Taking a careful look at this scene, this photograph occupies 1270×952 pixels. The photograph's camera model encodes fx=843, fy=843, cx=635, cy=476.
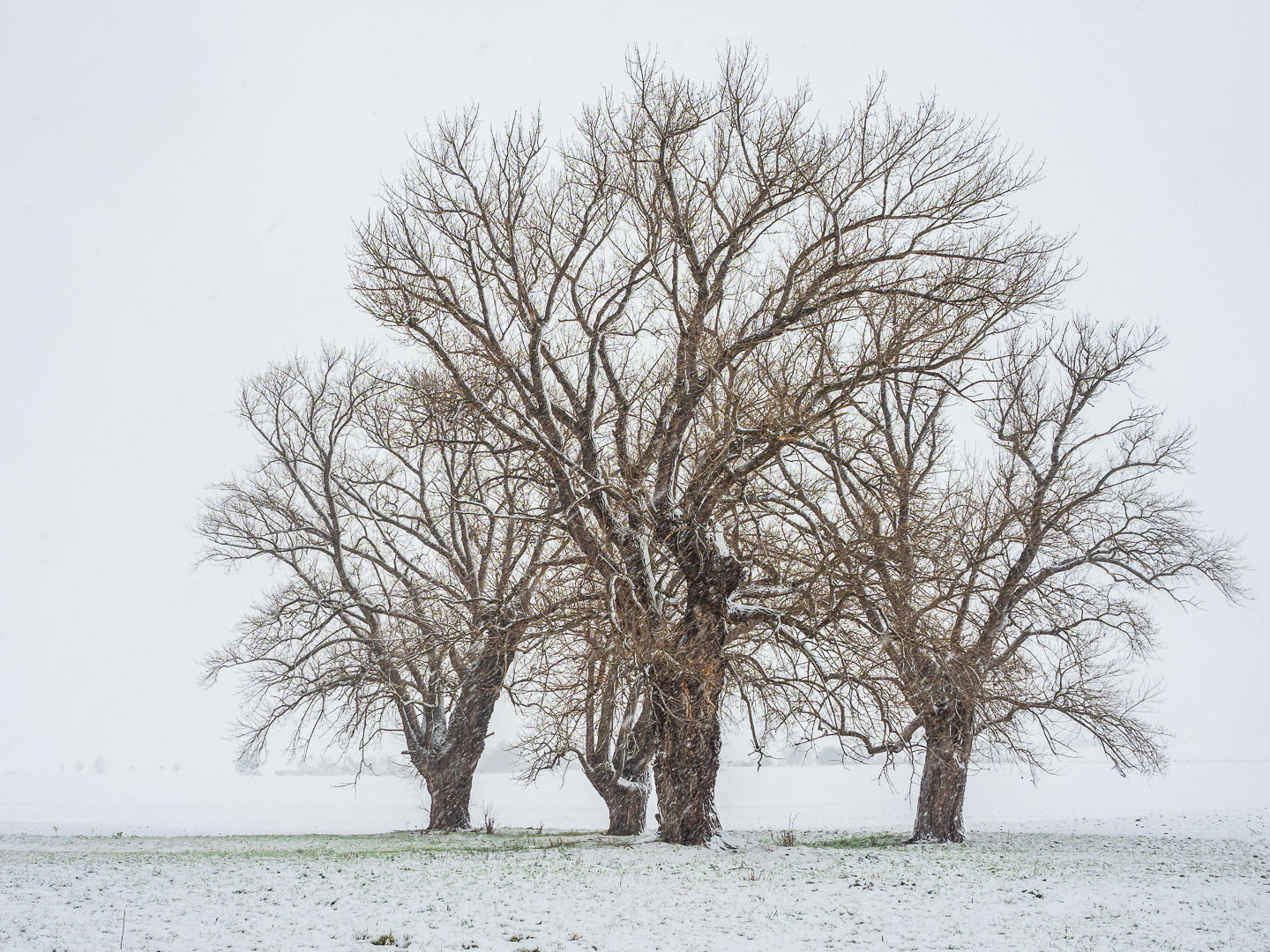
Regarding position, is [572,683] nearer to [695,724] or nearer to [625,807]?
[695,724]

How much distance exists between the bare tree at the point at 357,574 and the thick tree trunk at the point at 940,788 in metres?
8.35

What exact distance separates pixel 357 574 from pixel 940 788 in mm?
14528

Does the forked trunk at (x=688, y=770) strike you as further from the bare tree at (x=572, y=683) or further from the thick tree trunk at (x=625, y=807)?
the thick tree trunk at (x=625, y=807)

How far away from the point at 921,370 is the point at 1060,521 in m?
7.19

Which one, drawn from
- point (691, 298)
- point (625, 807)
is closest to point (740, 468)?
point (691, 298)

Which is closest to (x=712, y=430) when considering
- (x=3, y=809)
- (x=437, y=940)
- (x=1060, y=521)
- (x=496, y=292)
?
(x=496, y=292)

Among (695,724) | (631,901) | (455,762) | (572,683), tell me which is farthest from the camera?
(455,762)

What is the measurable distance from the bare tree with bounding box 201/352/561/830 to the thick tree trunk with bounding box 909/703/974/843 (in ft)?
27.4

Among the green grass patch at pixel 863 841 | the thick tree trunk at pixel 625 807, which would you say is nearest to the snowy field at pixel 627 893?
the green grass patch at pixel 863 841

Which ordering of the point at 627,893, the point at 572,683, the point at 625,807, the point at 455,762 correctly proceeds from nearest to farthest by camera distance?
the point at 627,893 → the point at 572,683 → the point at 625,807 → the point at 455,762

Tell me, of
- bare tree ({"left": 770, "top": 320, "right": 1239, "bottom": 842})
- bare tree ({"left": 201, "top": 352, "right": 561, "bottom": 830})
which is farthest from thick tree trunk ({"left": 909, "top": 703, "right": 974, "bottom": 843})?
bare tree ({"left": 201, "top": 352, "right": 561, "bottom": 830})

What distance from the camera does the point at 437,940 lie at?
6.59 meters

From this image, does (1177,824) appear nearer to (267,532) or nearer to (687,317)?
(687,317)

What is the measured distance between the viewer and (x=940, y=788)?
670 inches
